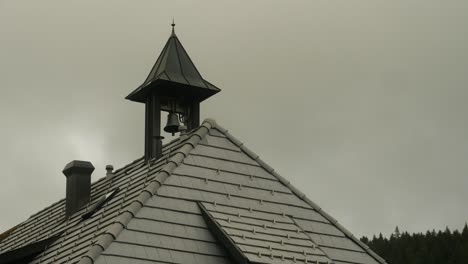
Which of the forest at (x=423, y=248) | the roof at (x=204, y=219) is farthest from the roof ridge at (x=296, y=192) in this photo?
the forest at (x=423, y=248)

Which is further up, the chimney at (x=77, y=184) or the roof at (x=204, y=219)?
the chimney at (x=77, y=184)

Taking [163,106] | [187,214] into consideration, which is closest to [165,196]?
[187,214]

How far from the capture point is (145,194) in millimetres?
27812

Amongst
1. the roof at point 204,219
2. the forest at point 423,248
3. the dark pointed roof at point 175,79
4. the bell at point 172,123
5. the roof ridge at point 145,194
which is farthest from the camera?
the forest at point 423,248

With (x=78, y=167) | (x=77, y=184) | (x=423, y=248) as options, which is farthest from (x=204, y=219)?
(x=423, y=248)

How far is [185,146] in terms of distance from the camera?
30.4 m

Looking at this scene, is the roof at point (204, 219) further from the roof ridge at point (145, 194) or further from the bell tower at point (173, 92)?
the bell tower at point (173, 92)

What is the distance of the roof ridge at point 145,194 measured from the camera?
2554 cm

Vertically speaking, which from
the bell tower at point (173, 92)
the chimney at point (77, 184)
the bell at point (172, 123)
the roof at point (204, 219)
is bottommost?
the roof at point (204, 219)

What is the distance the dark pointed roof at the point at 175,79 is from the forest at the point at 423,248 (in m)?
42.1

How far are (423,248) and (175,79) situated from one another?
179 feet

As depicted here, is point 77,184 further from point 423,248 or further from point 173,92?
point 423,248

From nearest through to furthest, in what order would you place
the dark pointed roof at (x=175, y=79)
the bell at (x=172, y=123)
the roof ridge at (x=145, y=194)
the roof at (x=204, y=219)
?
the roof ridge at (x=145, y=194) → the roof at (x=204, y=219) → the dark pointed roof at (x=175, y=79) → the bell at (x=172, y=123)

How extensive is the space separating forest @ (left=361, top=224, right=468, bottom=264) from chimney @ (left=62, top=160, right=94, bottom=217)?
42.4m
